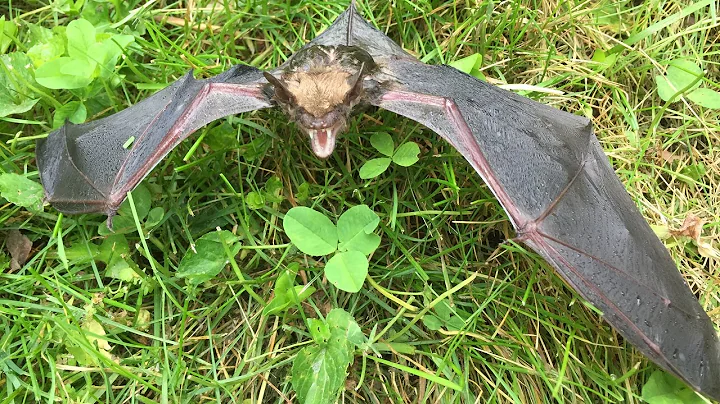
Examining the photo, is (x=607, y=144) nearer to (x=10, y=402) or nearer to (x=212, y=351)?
(x=212, y=351)

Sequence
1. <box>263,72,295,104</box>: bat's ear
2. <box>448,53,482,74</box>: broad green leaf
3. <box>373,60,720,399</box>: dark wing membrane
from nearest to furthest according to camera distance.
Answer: <box>373,60,720,399</box>: dark wing membrane → <box>263,72,295,104</box>: bat's ear → <box>448,53,482,74</box>: broad green leaf

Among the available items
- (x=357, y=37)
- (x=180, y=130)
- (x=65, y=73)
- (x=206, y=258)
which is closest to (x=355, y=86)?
(x=357, y=37)

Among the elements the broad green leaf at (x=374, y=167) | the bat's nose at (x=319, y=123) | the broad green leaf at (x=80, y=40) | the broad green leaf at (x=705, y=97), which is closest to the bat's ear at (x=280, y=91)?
the bat's nose at (x=319, y=123)

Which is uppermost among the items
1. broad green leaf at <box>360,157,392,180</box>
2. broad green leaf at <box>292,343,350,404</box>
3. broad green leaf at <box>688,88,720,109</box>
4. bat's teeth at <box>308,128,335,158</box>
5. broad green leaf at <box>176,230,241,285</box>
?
broad green leaf at <box>688,88,720,109</box>

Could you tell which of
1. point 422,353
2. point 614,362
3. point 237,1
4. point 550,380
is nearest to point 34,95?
point 237,1

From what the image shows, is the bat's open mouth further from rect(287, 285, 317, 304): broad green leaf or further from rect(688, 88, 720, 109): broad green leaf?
rect(688, 88, 720, 109): broad green leaf

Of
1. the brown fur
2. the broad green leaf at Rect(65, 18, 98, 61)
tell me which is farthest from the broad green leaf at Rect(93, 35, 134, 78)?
the brown fur

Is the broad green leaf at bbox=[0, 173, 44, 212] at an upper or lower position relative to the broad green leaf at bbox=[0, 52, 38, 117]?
lower
